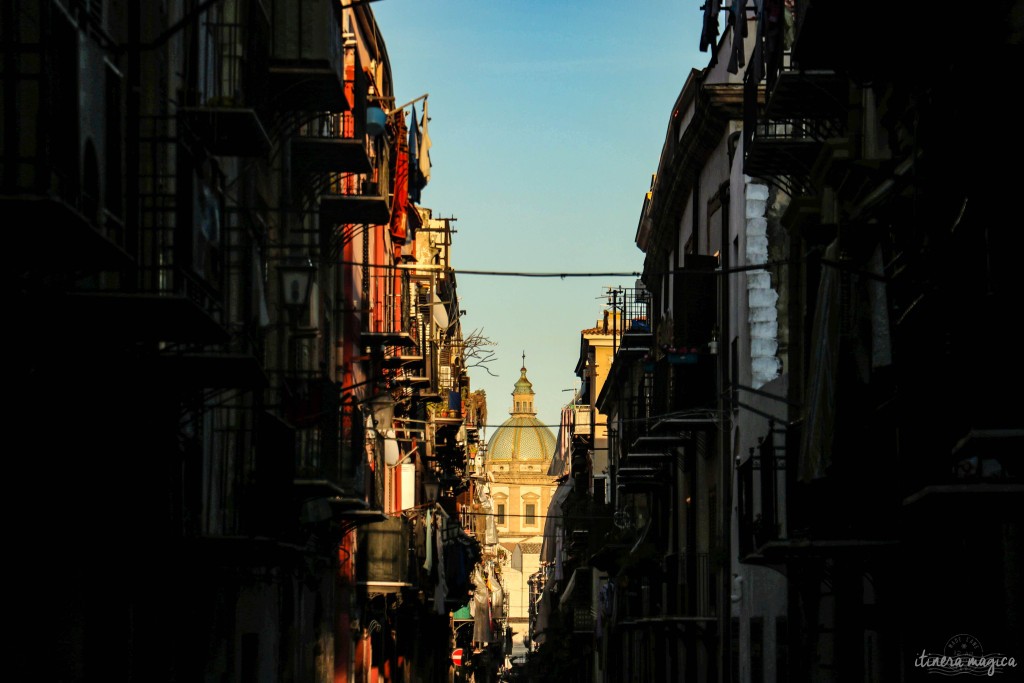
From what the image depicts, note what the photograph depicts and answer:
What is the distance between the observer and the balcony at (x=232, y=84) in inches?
632

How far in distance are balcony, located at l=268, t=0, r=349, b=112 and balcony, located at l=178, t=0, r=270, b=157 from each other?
672 millimetres

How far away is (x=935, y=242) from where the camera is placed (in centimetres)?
1197

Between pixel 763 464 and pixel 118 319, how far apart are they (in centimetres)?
919

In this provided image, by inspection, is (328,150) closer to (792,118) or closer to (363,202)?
(363,202)

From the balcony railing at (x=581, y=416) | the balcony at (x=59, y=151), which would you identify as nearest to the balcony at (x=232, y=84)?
the balcony at (x=59, y=151)

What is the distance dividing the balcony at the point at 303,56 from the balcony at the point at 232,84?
0.67 m

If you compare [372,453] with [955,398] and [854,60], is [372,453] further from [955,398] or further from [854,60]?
[955,398]

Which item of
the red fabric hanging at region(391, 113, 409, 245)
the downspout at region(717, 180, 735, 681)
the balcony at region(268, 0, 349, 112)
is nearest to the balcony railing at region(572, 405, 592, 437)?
the red fabric hanging at region(391, 113, 409, 245)

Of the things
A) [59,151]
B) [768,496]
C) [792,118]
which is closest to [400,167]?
[792,118]

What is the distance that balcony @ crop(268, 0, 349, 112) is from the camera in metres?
19.2

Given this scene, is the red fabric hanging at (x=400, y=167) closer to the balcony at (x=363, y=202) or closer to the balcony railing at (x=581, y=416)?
the balcony at (x=363, y=202)

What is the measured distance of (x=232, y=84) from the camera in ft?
57.6

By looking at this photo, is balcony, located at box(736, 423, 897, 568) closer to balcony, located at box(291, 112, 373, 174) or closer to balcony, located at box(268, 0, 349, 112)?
balcony, located at box(268, 0, 349, 112)

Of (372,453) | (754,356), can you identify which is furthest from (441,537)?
(754,356)
